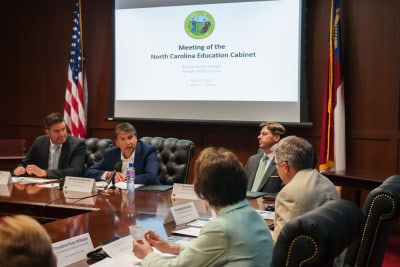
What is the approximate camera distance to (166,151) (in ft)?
15.2

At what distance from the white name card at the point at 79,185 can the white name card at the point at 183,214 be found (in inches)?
41.8

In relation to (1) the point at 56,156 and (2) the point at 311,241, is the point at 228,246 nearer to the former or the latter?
(2) the point at 311,241

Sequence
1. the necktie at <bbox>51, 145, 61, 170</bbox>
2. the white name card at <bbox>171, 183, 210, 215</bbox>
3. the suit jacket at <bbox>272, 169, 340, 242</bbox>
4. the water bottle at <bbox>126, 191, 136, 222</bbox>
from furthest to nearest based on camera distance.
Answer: the necktie at <bbox>51, 145, 61, 170</bbox>, the white name card at <bbox>171, 183, 210, 215</bbox>, the water bottle at <bbox>126, 191, 136, 222</bbox>, the suit jacket at <bbox>272, 169, 340, 242</bbox>

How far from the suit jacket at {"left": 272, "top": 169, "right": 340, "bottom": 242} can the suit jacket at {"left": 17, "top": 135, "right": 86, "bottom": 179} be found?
242 centimetres

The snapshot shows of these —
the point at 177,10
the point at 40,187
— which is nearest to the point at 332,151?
the point at 177,10

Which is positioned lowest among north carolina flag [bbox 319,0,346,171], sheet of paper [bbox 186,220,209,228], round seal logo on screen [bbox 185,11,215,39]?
sheet of paper [bbox 186,220,209,228]

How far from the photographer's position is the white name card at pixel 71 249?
2.02 m

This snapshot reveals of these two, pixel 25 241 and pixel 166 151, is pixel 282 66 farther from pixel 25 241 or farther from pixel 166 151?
pixel 25 241

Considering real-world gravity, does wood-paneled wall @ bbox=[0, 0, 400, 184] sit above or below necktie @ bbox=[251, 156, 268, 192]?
above

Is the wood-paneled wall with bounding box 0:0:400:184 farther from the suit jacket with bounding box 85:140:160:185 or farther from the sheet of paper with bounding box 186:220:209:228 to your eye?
the sheet of paper with bounding box 186:220:209:228

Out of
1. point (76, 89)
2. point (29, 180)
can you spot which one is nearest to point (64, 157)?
point (29, 180)

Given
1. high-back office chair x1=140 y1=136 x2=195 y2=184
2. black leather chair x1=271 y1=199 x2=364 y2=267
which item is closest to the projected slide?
high-back office chair x1=140 y1=136 x2=195 y2=184

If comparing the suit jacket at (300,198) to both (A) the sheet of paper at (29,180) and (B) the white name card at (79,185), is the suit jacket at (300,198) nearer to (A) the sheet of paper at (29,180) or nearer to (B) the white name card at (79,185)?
(B) the white name card at (79,185)

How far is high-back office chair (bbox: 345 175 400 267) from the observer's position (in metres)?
2.27
